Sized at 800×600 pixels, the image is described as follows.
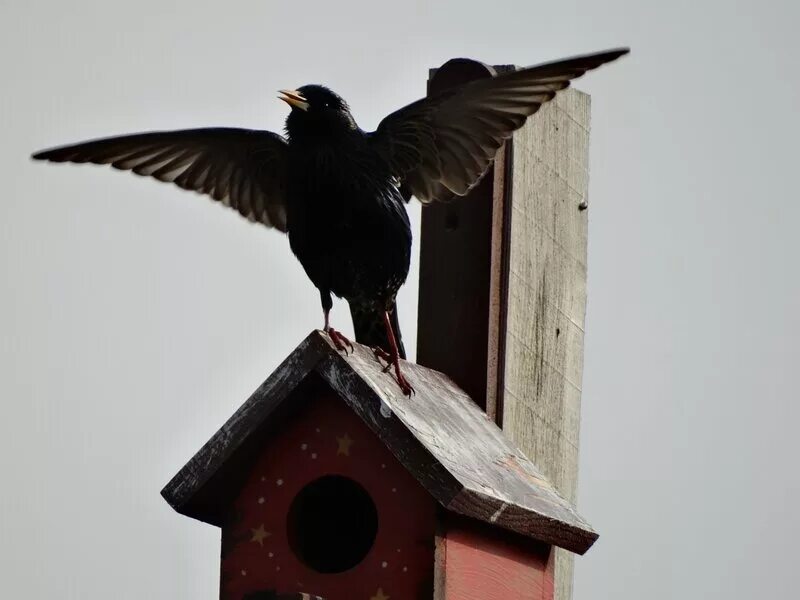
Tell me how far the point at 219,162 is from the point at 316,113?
47 centimetres

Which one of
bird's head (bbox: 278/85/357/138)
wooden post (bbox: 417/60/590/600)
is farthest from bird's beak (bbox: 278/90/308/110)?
wooden post (bbox: 417/60/590/600)

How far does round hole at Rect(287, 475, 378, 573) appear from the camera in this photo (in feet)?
18.1

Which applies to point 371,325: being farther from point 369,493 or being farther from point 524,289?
point 369,493

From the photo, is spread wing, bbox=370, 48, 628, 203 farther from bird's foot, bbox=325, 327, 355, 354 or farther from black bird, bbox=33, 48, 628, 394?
bird's foot, bbox=325, 327, 355, 354

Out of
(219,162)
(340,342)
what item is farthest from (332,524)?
(219,162)

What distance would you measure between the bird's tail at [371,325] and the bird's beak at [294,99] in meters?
0.66

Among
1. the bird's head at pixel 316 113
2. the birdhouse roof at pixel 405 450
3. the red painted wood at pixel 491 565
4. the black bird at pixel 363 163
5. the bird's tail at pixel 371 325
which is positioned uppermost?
the bird's head at pixel 316 113

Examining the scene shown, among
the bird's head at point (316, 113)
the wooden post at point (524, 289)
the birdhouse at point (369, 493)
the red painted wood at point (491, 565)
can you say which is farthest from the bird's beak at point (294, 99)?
the red painted wood at point (491, 565)

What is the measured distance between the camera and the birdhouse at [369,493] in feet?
17.3

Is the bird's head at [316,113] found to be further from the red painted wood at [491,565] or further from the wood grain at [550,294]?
the red painted wood at [491,565]

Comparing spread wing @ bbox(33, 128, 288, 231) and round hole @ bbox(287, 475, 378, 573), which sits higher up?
spread wing @ bbox(33, 128, 288, 231)

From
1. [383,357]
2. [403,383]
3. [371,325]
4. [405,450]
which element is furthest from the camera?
[371,325]

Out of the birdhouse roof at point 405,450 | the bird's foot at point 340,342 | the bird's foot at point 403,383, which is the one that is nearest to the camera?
the birdhouse roof at point 405,450

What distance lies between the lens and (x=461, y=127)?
20.4 ft
